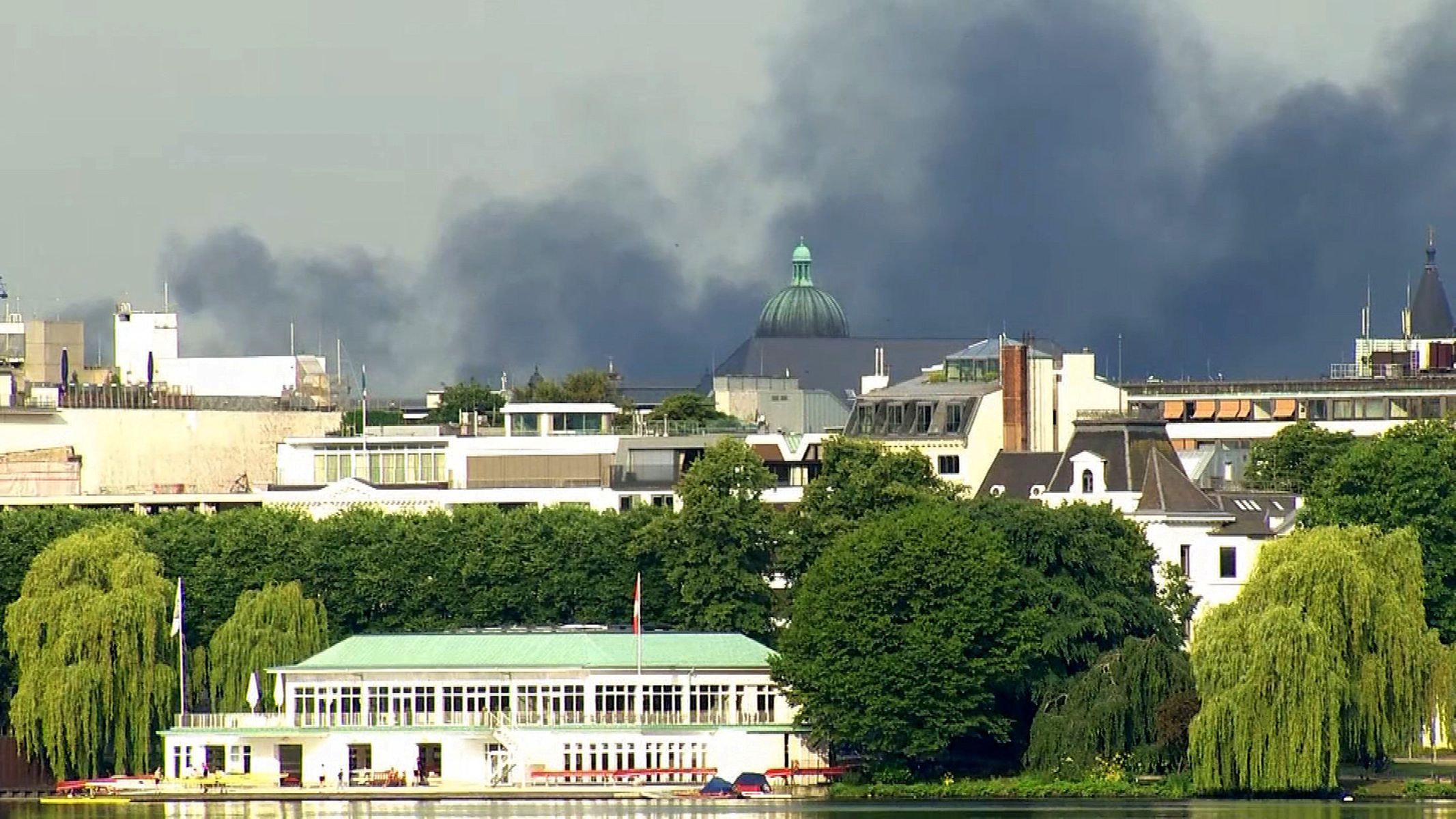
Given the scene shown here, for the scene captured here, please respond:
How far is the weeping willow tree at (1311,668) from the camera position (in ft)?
374

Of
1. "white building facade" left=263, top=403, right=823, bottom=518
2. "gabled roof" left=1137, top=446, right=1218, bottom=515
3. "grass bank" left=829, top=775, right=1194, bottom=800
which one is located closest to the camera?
"grass bank" left=829, top=775, right=1194, bottom=800

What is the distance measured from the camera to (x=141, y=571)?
137000 mm

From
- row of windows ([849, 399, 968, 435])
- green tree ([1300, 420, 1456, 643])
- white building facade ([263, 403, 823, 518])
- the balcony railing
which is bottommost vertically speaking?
the balcony railing

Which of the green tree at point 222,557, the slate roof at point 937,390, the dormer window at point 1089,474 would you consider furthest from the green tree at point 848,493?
the green tree at point 222,557

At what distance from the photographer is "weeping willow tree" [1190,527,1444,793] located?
114 meters

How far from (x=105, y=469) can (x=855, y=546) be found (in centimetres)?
5721

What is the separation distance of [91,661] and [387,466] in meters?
36.0

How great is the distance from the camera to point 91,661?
13288 centimetres

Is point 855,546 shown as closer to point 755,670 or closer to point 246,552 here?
point 755,670

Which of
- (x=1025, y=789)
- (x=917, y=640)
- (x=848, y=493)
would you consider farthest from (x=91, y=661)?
(x=1025, y=789)

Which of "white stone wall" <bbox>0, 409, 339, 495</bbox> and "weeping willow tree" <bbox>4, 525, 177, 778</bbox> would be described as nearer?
"weeping willow tree" <bbox>4, 525, 177, 778</bbox>

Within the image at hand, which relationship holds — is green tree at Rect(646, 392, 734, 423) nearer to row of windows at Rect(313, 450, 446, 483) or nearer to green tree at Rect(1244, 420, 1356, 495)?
row of windows at Rect(313, 450, 446, 483)

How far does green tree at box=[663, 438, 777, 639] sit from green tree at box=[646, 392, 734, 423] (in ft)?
137

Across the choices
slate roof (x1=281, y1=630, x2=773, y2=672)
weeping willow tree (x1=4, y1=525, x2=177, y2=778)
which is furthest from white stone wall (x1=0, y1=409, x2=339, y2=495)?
slate roof (x1=281, y1=630, x2=773, y2=672)
